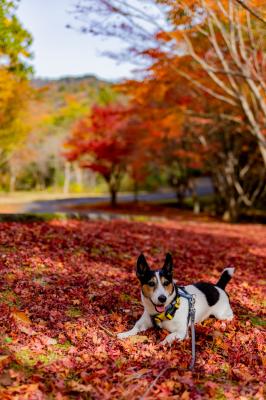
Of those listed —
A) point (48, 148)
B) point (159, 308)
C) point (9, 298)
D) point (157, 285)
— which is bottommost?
point (9, 298)

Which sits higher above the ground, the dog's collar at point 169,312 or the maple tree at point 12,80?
the maple tree at point 12,80

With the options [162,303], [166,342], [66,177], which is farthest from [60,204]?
[162,303]

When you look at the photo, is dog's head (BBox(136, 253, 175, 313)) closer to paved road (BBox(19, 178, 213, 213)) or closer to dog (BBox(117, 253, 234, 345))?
dog (BBox(117, 253, 234, 345))

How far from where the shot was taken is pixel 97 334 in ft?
16.0

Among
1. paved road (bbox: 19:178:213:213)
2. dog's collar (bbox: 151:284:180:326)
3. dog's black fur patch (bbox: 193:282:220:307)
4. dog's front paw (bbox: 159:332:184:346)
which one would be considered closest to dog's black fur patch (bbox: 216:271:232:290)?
dog's black fur patch (bbox: 193:282:220:307)

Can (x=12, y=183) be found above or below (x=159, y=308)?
above

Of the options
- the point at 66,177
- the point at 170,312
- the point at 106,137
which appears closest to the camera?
the point at 170,312

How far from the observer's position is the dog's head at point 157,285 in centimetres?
454

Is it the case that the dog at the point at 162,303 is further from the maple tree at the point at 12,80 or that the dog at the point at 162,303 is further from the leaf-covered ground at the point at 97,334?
the maple tree at the point at 12,80

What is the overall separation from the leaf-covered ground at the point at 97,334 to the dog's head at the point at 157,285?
1.65ft

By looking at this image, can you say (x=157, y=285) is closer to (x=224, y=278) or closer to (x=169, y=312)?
(x=169, y=312)

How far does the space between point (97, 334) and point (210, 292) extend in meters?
1.58

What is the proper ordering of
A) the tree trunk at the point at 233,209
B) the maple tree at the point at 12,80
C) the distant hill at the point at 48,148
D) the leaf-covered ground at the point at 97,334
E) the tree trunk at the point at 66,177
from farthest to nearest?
the tree trunk at the point at 66,177, the distant hill at the point at 48,148, the tree trunk at the point at 233,209, the maple tree at the point at 12,80, the leaf-covered ground at the point at 97,334

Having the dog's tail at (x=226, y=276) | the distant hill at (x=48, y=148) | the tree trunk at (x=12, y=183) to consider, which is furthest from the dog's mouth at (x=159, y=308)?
the tree trunk at (x=12, y=183)
